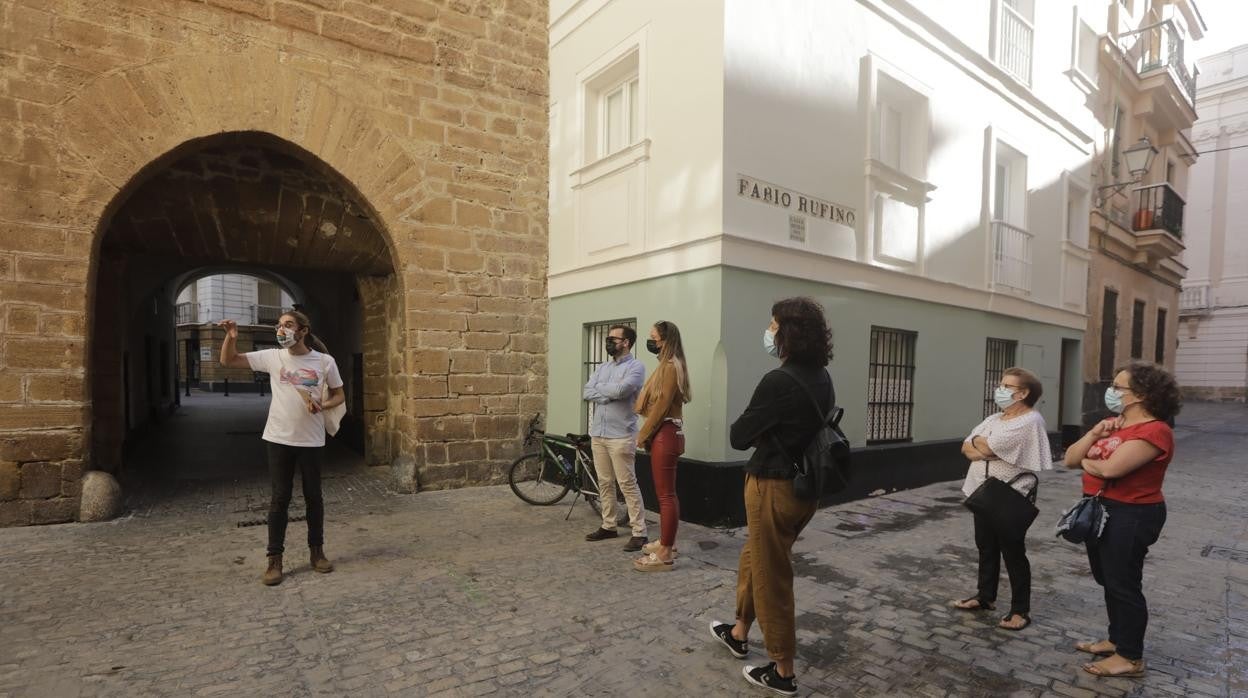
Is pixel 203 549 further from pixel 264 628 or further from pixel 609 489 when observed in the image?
pixel 609 489

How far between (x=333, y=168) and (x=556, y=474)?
3887 mm

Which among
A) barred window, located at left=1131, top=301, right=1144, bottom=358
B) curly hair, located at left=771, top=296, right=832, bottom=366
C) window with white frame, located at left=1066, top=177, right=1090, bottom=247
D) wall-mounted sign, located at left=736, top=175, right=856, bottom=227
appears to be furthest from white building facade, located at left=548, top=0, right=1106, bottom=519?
barred window, located at left=1131, top=301, right=1144, bottom=358

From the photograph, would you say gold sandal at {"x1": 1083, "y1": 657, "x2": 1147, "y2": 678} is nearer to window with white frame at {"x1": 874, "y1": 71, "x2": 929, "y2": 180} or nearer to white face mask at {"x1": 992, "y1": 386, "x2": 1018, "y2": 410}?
white face mask at {"x1": 992, "y1": 386, "x2": 1018, "y2": 410}

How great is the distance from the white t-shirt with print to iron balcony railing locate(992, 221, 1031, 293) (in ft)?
30.0

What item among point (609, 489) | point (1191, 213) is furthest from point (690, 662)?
point (1191, 213)

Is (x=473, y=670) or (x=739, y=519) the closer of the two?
(x=473, y=670)

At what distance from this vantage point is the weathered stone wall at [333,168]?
536 centimetres

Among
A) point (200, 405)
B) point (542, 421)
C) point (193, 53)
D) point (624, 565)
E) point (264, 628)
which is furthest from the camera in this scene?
point (200, 405)

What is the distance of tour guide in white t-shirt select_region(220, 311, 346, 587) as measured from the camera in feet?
14.0

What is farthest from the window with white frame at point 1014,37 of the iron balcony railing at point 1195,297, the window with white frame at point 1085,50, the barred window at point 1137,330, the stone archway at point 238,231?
the iron balcony railing at point 1195,297

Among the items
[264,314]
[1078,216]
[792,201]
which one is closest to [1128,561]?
[792,201]

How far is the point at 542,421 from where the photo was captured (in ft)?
26.6

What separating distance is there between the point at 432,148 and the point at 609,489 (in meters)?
4.31

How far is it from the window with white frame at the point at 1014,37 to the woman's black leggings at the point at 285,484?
33.3 ft
